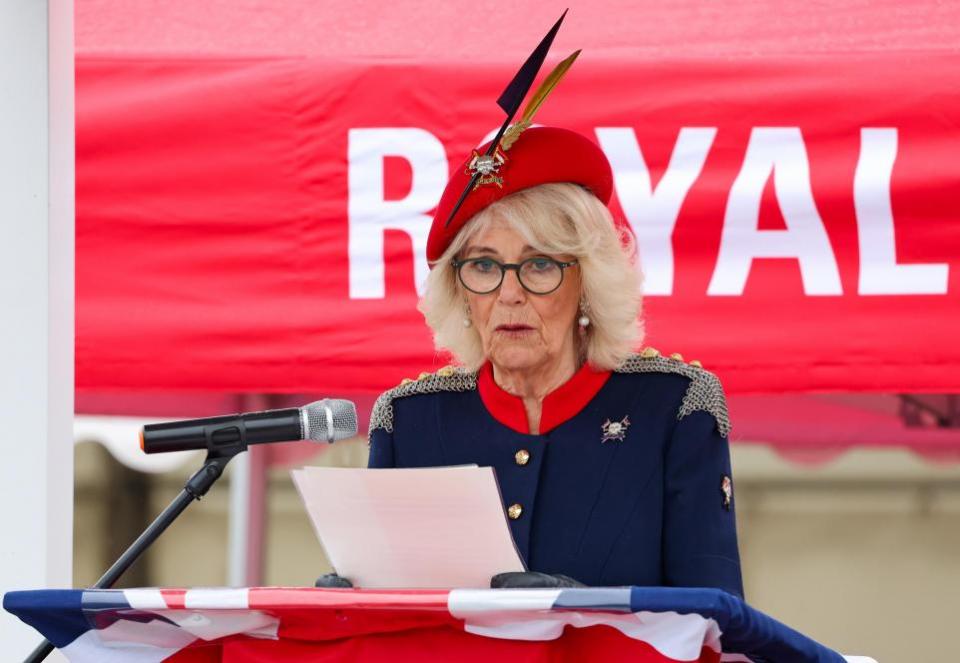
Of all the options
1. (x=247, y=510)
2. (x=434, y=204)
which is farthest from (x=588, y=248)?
(x=247, y=510)

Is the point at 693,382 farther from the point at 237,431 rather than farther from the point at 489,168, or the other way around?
the point at 237,431

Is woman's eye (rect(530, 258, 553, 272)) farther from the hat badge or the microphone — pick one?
the microphone

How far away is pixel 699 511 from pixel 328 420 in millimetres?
634

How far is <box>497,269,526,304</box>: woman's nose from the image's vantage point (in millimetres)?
2305

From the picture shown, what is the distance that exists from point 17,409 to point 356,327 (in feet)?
3.55

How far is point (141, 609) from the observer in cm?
156

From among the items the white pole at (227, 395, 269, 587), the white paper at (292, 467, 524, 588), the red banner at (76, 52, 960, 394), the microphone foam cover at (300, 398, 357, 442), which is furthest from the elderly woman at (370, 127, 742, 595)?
the white pole at (227, 395, 269, 587)

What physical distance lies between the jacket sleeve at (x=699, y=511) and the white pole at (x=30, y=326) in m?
1.18

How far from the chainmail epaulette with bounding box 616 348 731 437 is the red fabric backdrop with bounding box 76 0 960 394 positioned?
108 cm

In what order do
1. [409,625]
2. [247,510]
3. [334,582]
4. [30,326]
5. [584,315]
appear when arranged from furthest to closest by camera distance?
[247,510]
[30,326]
[584,315]
[334,582]
[409,625]

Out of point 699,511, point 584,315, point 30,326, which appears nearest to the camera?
point 699,511

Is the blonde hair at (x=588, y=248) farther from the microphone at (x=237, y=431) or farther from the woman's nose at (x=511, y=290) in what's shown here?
the microphone at (x=237, y=431)

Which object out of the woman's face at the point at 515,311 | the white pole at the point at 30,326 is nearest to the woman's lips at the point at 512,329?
the woman's face at the point at 515,311

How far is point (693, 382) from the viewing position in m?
2.32
